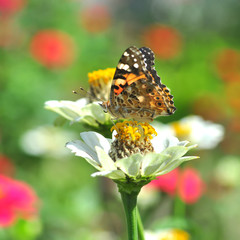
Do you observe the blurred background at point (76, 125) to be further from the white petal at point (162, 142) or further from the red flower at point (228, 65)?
the white petal at point (162, 142)

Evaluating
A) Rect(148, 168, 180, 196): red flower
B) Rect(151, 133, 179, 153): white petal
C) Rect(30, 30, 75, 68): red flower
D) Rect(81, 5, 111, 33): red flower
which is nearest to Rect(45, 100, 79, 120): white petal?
Rect(151, 133, 179, 153): white petal

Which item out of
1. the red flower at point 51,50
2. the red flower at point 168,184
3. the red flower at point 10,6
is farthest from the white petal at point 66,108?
the red flower at point 10,6

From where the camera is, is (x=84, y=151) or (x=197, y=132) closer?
(x=84, y=151)

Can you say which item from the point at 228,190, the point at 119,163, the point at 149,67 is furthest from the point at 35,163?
the point at 119,163

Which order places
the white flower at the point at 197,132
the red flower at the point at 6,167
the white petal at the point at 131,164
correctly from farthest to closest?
the red flower at the point at 6,167
the white flower at the point at 197,132
the white petal at the point at 131,164

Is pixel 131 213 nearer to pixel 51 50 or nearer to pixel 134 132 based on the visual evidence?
pixel 134 132

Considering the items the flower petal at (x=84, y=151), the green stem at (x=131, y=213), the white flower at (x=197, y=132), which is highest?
the white flower at (x=197, y=132)

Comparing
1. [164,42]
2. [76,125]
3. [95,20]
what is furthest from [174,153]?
[95,20]
